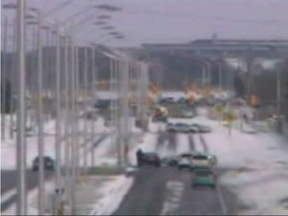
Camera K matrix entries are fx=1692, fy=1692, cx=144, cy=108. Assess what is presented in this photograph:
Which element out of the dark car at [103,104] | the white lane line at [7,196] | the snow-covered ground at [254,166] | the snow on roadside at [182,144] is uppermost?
the dark car at [103,104]

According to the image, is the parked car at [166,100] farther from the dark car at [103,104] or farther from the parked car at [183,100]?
the dark car at [103,104]

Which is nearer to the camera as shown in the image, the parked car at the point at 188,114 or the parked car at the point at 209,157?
the parked car at the point at 209,157

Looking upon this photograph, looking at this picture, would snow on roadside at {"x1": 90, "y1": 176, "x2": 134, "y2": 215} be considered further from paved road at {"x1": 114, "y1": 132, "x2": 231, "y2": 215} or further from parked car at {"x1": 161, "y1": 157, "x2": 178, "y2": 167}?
parked car at {"x1": 161, "y1": 157, "x2": 178, "y2": 167}

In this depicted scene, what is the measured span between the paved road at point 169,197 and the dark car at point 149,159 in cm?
180

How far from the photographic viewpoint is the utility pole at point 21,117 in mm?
11227

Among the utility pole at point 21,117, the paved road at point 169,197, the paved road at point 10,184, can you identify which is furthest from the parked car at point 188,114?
the utility pole at point 21,117

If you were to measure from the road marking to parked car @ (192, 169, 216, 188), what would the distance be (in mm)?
204

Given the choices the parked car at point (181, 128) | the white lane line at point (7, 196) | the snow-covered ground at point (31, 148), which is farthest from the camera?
the parked car at point (181, 128)

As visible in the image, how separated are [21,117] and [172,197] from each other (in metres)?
7.36

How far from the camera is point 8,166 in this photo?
20.3m

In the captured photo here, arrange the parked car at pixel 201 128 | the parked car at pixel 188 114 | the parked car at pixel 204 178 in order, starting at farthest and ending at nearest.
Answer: the parked car at pixel 188 114 → the parked car at pixel 201 128 → the parked car at pixel 204 178

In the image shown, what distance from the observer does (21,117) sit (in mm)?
11344

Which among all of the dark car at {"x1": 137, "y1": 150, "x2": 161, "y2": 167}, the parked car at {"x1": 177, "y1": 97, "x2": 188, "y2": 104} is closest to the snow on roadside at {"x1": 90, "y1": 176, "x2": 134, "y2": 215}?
the dark car at {"x1": 137, "y1": 150, "x2": 161, "y2": 167}

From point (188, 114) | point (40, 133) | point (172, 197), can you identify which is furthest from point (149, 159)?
point (188, 114)
